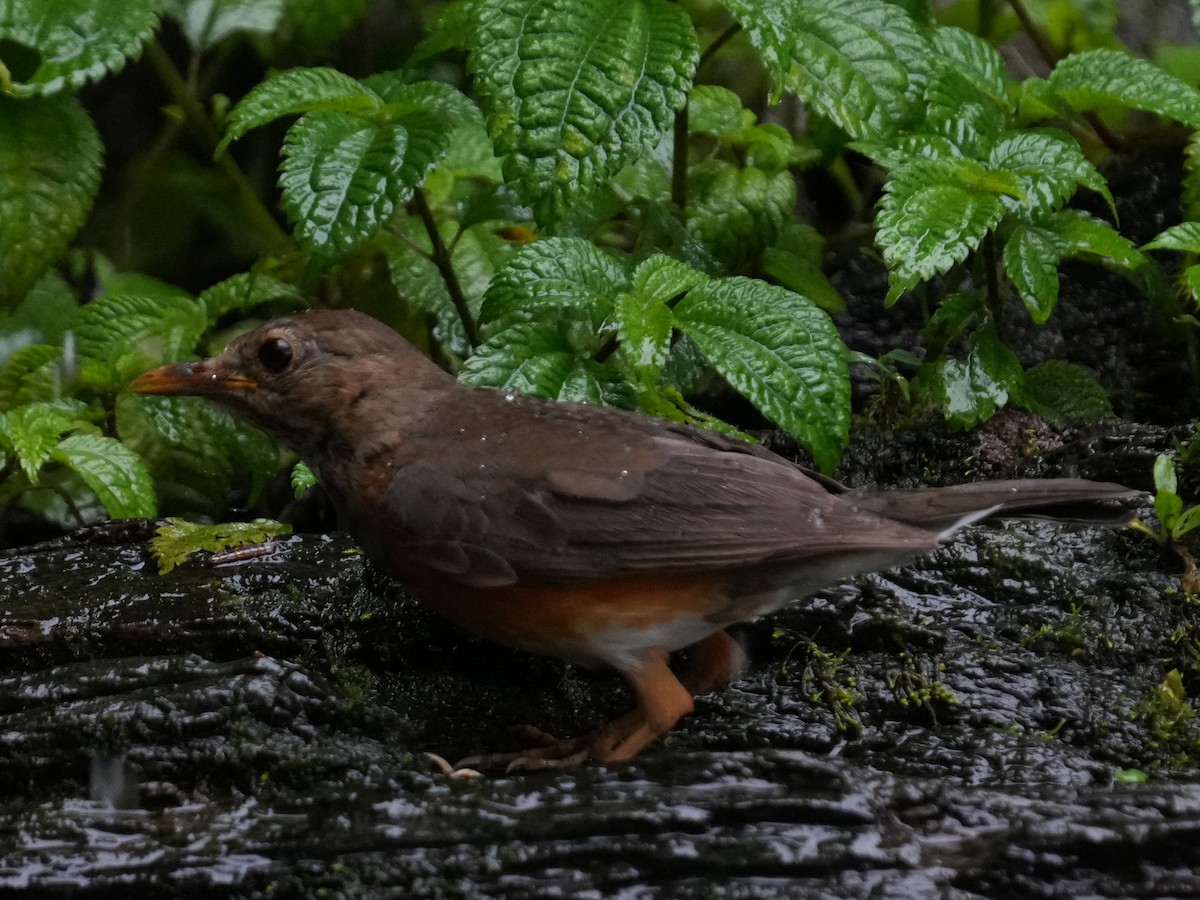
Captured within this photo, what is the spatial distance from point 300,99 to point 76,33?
34.5 inches

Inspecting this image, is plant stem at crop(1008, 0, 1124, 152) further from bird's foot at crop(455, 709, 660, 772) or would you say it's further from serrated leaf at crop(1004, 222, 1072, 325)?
bird's foot at crop(455, 709, 660, 772)

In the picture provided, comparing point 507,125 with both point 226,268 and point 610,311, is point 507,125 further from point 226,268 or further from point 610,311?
point 226,268

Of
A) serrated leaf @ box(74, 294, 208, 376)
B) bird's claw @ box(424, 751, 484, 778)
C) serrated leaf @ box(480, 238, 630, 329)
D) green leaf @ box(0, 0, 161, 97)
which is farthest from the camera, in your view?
serrated leaf @ box(74, 294, 208, 376)

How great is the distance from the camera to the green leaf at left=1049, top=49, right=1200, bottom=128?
3729 mm

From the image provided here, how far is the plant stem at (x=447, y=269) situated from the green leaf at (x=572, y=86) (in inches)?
24.4

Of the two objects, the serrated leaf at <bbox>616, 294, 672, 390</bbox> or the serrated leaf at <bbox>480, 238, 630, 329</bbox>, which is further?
the serrated leaf at <bbox>480, 238, 630, 329</bbox>

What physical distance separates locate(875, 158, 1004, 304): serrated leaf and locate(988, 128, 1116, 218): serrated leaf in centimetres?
17

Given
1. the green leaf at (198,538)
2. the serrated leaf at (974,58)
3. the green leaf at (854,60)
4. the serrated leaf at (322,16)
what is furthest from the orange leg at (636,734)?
the serrated leaf at (322,16)

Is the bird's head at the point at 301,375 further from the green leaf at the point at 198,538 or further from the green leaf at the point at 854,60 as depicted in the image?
the green leaf at the point at 854,60

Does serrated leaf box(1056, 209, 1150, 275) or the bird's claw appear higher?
serrated leaf box(1056, 209, 1150, 275)

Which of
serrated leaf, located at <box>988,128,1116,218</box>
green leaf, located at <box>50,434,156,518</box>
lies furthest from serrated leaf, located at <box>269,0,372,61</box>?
serrated leaf, located at <box>988,128,1116,218</box>

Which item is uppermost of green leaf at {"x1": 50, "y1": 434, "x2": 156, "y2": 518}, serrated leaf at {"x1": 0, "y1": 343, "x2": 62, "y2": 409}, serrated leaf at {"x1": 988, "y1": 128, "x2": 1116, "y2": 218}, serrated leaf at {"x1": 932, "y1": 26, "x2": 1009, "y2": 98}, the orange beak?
serrated leaf at {"x1": 932, "y1": 26, "x2": 1009, "y2": 98}

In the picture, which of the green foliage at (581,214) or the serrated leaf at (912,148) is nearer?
the green foliage at (581,214)

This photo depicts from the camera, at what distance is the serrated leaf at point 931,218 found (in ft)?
10.7
